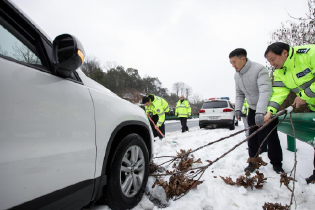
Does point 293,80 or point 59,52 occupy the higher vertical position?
point 59,52

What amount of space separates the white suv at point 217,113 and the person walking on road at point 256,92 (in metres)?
5.38

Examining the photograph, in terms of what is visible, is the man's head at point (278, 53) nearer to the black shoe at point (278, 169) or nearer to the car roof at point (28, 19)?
the black shoe at point (278, 169)

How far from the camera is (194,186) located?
204 centimetres

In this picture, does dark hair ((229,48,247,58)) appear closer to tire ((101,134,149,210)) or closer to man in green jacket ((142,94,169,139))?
tire ((101,134,149,210))

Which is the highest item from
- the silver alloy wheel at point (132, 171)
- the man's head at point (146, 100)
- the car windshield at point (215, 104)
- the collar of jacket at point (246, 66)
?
the collar of jacket at point (246, 66)

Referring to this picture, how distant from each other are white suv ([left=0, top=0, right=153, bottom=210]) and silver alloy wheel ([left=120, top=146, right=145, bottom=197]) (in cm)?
15

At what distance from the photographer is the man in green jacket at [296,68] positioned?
6.57 ft

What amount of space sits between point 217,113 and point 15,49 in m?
8.27

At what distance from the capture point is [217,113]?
8.29m

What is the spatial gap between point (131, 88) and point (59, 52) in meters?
53.8

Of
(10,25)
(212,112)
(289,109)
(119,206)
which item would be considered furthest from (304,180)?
(212,112)

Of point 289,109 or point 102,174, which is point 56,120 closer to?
point 102,174

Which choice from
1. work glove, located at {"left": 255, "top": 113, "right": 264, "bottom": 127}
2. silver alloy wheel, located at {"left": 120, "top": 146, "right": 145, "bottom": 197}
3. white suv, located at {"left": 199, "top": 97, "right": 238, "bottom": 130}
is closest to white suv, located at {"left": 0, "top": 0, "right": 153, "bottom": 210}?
silver alloy wheel, located at {"left": 120, "top": 146, "right": 145, "bottom": 197}

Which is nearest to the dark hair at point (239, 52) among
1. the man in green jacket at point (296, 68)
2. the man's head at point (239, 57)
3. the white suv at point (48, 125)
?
the man's head at point (239, 57)
